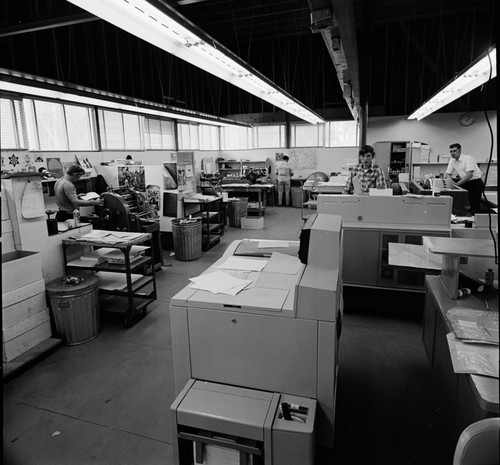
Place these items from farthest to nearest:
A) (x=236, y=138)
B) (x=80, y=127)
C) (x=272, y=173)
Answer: (x=236, y=138), (x=272, y=173), (x=80, y=127)

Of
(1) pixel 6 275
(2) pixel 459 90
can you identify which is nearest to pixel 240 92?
(2) pixel 459 90

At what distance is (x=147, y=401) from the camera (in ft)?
7.82

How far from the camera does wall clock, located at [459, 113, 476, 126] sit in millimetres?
9078

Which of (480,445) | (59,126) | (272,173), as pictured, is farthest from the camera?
(272,173)

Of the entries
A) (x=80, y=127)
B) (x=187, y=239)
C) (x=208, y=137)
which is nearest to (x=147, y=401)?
(x=187, y=239)

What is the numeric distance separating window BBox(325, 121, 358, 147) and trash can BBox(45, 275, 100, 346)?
31.3ft

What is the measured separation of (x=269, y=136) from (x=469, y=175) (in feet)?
24.4

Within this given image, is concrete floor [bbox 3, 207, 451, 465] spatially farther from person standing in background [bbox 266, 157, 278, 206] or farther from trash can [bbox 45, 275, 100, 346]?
person standing in background [bbox 266, 157, 278, 206]

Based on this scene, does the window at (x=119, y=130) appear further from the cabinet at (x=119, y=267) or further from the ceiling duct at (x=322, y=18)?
the ceiling duct at (x=322, y=18)

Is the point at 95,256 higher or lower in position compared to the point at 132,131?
lower

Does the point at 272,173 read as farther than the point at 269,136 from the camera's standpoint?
No

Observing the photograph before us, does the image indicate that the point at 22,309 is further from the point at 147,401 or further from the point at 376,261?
Result: the point at 376,261

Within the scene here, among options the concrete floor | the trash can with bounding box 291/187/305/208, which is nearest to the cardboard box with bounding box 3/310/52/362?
the concrete floor

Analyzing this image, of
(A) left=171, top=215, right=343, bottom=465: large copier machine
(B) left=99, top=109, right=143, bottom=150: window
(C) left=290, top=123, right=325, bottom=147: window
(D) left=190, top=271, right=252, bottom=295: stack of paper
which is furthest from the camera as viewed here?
(C) left=290, top=123, right=325, bottom=147: window
